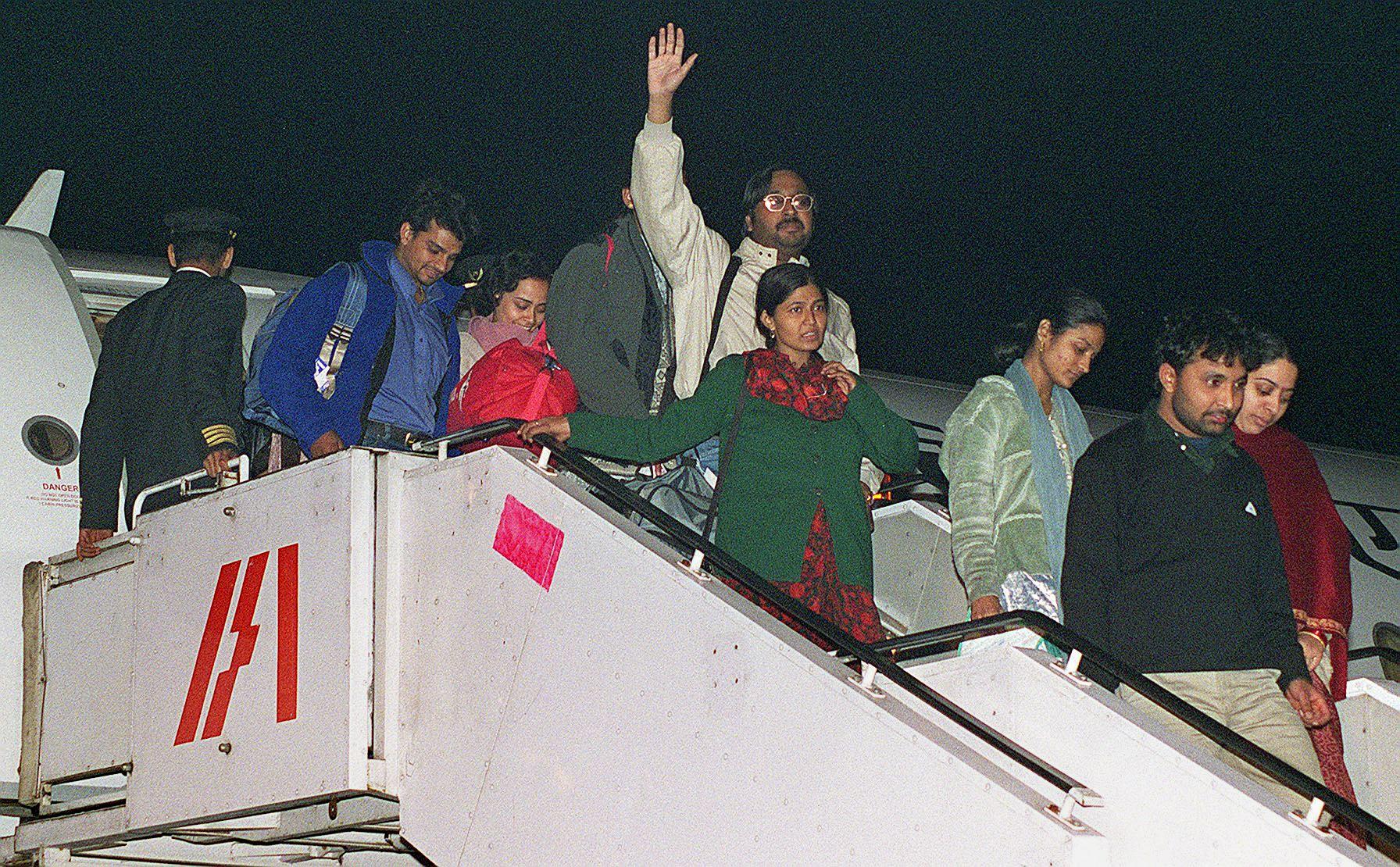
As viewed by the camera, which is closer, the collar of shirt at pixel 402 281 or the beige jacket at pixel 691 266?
the beige jacket at pixel 691 266

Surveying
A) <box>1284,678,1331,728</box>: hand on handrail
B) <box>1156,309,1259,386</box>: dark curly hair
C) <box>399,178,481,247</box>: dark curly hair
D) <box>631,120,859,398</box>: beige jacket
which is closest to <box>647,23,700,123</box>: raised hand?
<box>631,120,859,398</box>: beige jacket

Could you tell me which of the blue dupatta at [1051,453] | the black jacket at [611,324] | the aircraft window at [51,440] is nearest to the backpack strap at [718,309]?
the black jacket at [611,324]

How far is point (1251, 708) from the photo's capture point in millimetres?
4188

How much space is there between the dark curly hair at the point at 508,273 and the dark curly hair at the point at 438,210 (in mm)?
312

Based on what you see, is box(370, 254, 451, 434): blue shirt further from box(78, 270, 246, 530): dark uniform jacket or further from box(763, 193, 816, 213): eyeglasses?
box(763, 193, 816, 213): eyeglasses

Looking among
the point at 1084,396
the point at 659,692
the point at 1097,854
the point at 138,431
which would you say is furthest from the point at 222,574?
the point at 1084,396

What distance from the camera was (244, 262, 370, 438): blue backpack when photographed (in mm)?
5246

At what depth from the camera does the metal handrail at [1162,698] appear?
3.22 metres

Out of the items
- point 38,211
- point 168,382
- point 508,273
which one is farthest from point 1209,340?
point 38,211

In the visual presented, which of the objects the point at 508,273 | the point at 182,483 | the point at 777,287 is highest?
the point at 777,287

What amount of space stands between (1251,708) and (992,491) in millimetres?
937

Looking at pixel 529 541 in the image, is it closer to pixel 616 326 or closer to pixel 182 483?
pixel 616 326

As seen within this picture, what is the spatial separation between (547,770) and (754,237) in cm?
227

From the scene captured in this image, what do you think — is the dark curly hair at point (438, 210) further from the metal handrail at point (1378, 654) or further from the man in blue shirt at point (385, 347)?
the metal handrail at point (1378, 654)
